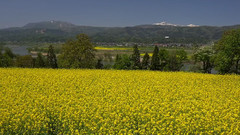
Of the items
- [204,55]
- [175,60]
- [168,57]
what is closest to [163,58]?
[168,57]

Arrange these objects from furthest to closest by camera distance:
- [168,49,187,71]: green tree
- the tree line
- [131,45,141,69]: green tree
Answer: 1. [131,45,141,69]: green tree
2. [168,49,187,71]: green tree
3. the tree line

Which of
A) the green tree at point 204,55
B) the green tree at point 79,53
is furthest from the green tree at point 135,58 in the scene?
the green tree at point 79,53

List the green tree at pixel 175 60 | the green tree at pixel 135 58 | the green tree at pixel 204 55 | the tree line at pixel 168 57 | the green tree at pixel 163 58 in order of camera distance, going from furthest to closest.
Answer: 1. the green tree at pixel 135 58
2. the green tree at pixel 175 60
3. the green tree at pixel 163 58
4. the green tree at pixel 204 55
5. the tree line at pixel 168 57

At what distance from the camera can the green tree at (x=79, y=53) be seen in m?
45.2

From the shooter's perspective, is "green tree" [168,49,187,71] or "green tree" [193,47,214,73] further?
"green tree" [168,49,187,71]

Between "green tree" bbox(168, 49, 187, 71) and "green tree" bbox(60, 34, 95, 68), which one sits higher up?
"green tree" bbox(60, 34, 95, 68)

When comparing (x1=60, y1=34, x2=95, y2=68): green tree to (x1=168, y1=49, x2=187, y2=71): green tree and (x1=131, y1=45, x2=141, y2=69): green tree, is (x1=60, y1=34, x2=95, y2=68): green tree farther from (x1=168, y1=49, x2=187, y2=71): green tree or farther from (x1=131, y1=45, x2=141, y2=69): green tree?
(x1=168, y1=49, x2=187, y2=71): green tree

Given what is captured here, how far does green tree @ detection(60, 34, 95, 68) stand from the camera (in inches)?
1779

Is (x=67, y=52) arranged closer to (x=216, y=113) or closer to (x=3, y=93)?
(x=3, y=93)

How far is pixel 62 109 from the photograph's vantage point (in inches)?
447

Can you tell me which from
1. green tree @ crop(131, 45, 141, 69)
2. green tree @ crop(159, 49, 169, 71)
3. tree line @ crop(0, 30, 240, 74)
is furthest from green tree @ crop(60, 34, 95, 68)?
green tree @ crop(159, 49, 169, 71)

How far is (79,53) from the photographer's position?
45.5m

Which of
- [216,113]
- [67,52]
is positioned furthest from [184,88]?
[67,52]

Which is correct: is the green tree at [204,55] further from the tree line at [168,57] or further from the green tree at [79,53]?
the green tree at [79,53]
